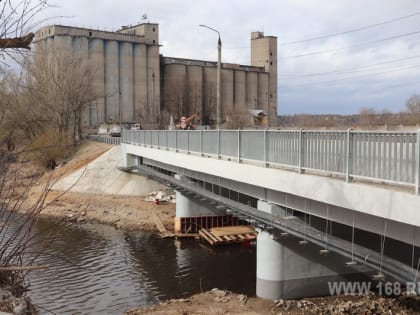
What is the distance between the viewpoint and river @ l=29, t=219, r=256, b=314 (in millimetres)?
15930

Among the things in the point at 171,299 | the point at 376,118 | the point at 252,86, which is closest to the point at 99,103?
the point at 252,86

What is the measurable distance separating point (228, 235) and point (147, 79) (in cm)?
7162

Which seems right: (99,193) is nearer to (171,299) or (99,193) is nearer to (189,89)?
(171,299)

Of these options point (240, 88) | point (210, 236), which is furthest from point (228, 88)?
point (210, 236)

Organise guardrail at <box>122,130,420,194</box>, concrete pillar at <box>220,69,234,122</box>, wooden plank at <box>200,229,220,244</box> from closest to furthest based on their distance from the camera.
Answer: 1. guardrail at <box>122,130,420,194</box>
2. wooden plank at <box>200,229,220,244</box>
3. concrete pillar at <box>220,69,234,122</box>

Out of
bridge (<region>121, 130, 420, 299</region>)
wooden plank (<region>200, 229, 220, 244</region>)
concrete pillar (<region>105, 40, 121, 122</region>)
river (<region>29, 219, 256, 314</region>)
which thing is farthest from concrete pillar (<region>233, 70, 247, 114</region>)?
bridge (<region>121, 130, 420, 299</region>)

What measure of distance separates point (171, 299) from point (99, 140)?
132 feet

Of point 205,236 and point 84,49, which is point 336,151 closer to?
point 205,236

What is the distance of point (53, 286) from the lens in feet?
56.3

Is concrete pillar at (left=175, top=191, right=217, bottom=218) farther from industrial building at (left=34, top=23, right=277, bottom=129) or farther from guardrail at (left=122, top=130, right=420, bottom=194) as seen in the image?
industrial building at (left=34, top=23, right=277, bottom=129)

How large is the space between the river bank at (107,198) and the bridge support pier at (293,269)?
13.5m

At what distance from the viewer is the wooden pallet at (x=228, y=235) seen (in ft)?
75.5

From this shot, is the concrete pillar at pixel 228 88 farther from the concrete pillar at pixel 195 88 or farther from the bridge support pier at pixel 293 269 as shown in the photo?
the bridge support pier at pixel 293 269

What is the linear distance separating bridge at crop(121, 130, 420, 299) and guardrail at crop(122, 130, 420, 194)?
19 mm
